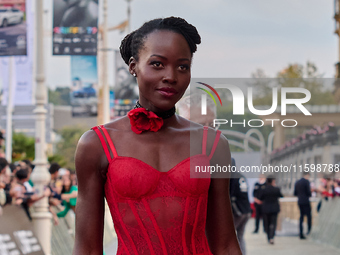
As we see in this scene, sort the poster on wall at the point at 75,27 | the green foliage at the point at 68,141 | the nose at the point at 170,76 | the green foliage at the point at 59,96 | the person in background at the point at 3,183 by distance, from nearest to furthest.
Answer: the nose at the point at 170,76
the person in background at the point at 3,183
the poster on wall at the point at 75,27
the green foliage at the point at 68,141
the green foliage at the point at 59,96

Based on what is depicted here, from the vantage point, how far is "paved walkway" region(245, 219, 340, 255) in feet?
50.7

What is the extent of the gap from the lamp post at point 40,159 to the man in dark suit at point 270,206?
739 centimetres

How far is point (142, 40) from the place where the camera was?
8.36 feet

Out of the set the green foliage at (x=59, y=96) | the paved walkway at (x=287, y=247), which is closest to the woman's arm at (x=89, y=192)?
the paved walkway at (x=287, y=247)

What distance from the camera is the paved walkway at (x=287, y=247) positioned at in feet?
50.7

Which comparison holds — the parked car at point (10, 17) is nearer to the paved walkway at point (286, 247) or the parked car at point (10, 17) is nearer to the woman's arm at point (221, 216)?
the paved walkway at point (286, 247)

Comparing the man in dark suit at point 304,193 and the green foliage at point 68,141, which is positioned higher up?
the man in dark suit at point 304,193

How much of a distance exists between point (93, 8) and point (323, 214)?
8976mm

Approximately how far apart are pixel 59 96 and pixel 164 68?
130657mm

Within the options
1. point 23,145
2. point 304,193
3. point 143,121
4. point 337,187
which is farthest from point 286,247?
point 23,145

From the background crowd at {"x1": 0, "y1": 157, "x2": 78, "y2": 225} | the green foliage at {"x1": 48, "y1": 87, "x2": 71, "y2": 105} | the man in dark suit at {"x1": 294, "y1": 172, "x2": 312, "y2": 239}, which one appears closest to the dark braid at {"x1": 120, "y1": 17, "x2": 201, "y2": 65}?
the background crowd at {"x1": 0, "y1": 157, "x2": 78, "y2": 225}

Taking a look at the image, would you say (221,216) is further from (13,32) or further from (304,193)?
(304,193)

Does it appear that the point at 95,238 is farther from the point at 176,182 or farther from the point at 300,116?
the point at 300,116

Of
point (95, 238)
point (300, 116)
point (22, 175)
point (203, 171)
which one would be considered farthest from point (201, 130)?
point (22, 175)
